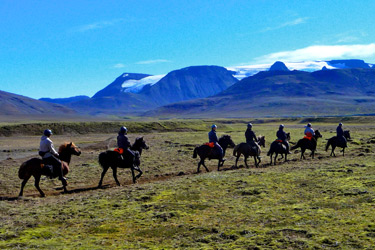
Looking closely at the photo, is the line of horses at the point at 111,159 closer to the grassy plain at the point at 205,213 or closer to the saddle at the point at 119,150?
the saddle at the point at 119,150

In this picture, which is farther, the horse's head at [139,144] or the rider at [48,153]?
the horse's head at [139,144]

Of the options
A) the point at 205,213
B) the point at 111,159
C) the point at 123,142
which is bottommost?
the point at 205,213

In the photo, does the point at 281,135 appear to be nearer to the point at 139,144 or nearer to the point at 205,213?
the point at 139,144

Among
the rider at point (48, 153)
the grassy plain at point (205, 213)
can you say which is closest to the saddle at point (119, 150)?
the grassy plain at point (205, 213)

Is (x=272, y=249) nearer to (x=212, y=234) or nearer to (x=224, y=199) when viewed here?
(x=212, y=234)

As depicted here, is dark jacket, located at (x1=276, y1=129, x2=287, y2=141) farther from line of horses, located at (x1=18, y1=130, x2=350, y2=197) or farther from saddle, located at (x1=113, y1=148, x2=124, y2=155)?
saddle, located at (x1=113, y1=148, x2=124, y2=155)

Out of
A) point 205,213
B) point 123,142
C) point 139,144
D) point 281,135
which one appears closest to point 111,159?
point 123,142

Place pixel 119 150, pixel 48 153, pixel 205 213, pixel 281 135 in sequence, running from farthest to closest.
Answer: pixel 281 135, pixel 119 150, pixel 48 153, pixel 205 213

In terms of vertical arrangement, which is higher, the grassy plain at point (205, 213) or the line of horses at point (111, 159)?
the line of horses at point (111, 159)

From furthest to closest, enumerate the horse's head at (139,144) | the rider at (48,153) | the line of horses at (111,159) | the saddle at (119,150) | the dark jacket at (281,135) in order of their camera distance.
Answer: the dark jacket at (281,135), the horse's head at (139,144), the saddle at (119,150), the rider at (48,153), the line of horses at (111,159)

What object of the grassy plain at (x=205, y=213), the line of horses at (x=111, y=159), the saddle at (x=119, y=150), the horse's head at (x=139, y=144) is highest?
the horse's head at (x=139, y=144)

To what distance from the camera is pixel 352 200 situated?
1491 centimetres

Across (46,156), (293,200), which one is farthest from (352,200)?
(46,156)

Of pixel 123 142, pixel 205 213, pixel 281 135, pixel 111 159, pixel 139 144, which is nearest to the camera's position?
pixel 205 213
